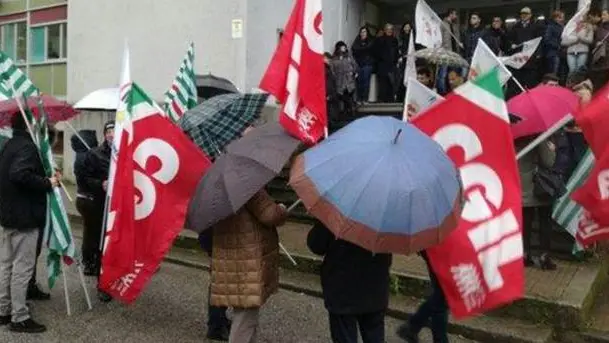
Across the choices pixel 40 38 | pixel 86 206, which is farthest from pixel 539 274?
pixel 40 38

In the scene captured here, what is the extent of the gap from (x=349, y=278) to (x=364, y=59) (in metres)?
Result: 10.1

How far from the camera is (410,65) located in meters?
9.56

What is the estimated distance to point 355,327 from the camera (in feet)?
12.8

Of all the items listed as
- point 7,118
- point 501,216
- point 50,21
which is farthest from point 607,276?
point 50,21

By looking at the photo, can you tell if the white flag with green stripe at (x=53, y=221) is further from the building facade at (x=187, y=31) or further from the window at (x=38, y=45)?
the window at (x=38, y=45)

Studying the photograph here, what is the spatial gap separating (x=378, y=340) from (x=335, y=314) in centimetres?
38

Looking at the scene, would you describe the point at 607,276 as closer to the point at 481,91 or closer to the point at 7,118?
the point at 481,91

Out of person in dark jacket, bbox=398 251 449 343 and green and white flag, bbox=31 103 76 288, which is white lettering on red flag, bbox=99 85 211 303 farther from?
person in dark jacket, bbox=398 251 449 343

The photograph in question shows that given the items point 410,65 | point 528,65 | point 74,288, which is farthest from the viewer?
point 528,65

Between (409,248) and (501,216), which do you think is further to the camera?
(501,216)

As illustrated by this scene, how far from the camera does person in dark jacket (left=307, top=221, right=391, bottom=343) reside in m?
3.74

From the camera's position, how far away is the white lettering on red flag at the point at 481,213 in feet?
12.4

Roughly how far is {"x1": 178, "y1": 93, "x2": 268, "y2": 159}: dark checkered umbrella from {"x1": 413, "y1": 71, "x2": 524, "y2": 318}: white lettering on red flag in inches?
61.8

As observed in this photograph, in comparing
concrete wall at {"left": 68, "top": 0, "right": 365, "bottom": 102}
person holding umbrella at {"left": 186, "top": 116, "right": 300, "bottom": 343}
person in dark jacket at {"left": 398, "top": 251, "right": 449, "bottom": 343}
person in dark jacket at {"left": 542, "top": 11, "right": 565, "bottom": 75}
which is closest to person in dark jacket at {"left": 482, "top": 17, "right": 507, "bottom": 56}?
person in dark jacket at {"left": 542, "top": 11, "right": 565, "bottom": 75}
